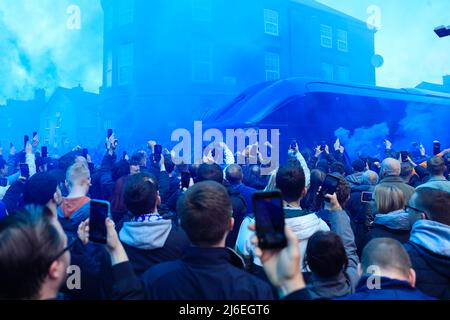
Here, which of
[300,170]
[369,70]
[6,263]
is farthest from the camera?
[369,70]

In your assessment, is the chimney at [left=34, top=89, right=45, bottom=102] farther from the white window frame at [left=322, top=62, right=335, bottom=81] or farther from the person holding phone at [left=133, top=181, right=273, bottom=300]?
the person holding phone at [left=133, top=181, right=273, bottom=300]

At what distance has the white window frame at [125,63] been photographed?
1914cm

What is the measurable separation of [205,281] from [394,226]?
6.34 ft

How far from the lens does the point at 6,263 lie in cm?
130

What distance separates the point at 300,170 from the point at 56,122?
79.3 ft

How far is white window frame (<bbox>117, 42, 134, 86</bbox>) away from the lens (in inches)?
754

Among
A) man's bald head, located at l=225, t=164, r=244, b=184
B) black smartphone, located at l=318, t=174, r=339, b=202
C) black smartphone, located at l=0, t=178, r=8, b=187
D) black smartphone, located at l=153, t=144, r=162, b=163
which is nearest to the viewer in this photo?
black smartphone, located at l=318, t=174, r=339, b=202

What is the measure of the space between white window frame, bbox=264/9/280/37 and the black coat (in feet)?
64.3

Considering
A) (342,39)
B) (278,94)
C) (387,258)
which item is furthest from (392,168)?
(342,39)

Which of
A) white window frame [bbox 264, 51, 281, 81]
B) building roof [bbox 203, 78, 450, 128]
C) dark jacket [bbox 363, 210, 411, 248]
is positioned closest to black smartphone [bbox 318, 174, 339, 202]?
dark jacket [bbox 363, 210, 411, 248]

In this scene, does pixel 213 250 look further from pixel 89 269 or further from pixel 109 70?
pixel 109 70

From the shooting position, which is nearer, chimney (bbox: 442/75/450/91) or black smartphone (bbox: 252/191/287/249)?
black smartphone (bbox: 252/191/287/249)
